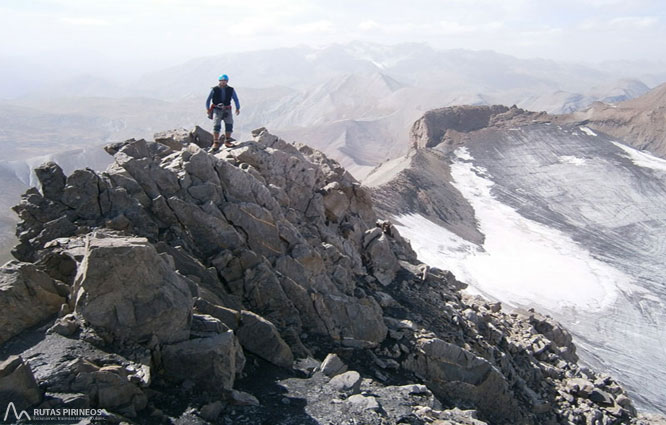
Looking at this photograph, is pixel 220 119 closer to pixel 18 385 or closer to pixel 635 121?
pixel 18 385

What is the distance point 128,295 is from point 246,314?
215cm

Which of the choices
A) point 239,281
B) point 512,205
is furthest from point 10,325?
point 512,205

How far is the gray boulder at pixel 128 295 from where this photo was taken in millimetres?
6875

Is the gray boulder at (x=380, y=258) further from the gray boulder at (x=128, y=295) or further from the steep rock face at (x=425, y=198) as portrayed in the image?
the steep rock face at (x=425, y=198)

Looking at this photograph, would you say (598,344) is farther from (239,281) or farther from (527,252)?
(239,281)

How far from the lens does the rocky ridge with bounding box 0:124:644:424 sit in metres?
6.71

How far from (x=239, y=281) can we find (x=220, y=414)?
11.2 ft

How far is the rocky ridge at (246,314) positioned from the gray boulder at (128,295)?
0.02m

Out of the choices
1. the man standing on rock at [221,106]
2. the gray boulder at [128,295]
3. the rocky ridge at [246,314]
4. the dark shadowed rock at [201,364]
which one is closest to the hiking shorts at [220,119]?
the man standing on rock at [221,106]

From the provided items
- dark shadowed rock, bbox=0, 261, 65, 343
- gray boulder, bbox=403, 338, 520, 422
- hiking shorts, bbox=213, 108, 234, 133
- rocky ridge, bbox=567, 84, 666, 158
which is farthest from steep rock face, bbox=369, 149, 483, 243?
rocky ridge, bbox=567, 84, 666, 158

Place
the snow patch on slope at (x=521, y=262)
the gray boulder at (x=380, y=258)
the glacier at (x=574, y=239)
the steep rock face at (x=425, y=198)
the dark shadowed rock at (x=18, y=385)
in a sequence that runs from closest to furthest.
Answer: the dark shadowed rock at (x=18, y=385), the gray boulder at (x=380, y=258), the glacier at (x=574, y=239), the snow patch on slope at (x=521, y=262), the steep rock face at (x=425, y=198)

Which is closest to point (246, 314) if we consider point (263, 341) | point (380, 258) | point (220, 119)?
point (263, 341)

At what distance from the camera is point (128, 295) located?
700 centimetres

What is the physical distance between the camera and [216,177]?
36.7ft
